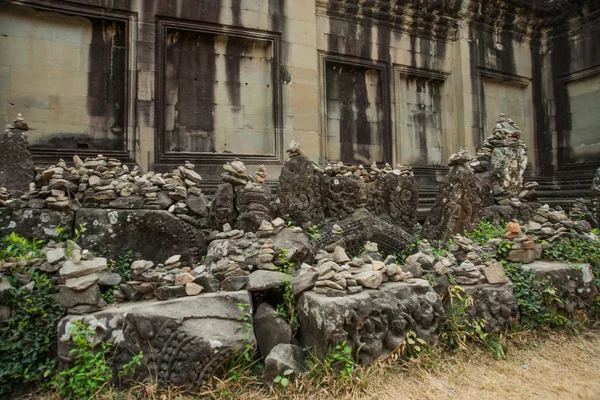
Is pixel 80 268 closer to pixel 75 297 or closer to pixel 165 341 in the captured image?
pixel 75 297

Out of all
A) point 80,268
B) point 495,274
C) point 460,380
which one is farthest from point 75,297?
point 495,274

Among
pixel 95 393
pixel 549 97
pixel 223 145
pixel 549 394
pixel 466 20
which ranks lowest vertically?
pixel 549 394

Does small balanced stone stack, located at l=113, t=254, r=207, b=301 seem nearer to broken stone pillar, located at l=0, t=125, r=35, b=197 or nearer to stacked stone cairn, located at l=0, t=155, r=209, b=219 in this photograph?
stacked stone cairn, located at l=0, t=155, r=209, b=219

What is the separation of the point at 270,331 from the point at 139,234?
214 cm

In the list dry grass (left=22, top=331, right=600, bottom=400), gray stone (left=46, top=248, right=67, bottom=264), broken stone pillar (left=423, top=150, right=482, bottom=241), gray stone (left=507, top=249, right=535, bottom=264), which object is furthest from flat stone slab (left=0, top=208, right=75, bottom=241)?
gray stone (left=507, top=249, right=535, bottom=264)

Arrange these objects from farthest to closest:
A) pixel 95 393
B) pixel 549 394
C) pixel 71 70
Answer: pixel 71 70 < pixel 549 394 < pixel 95 393

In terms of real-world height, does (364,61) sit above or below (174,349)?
above

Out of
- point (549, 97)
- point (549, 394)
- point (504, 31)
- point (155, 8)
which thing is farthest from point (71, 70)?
point (549, 97)

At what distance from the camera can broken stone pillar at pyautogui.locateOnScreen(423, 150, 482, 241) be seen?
5.66m

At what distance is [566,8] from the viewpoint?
12.4 meters

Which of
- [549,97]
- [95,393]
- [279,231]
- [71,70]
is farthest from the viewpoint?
[549,97]

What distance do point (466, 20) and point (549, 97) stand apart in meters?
3.95

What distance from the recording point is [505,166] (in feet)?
24.1

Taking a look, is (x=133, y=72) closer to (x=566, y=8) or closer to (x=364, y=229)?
(x=364, y=229)
